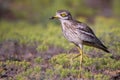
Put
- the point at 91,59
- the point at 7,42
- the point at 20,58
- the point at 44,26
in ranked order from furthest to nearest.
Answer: the point at 44,26, the point at 7,42, the point at 20,58, the point at 91,59

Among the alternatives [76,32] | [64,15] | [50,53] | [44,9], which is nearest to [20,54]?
[50,53]

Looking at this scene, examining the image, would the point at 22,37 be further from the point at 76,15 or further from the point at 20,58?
the point at 76,15

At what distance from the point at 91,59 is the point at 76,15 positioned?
10.5 m

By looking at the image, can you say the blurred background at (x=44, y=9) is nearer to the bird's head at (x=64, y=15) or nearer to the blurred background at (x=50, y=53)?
the blurred background at (x=50, y=53)

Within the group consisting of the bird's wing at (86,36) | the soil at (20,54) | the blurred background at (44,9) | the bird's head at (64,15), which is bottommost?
the blurred background at (44,9)

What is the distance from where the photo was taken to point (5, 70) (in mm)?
11453

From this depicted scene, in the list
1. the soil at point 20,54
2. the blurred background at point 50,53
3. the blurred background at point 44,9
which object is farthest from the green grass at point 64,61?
the blurred background at point 44,9

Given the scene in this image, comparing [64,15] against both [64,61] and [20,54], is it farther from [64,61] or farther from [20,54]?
[20,54]

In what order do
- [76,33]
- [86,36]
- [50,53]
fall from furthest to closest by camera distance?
[50,53] < [86,36] < [76,33]

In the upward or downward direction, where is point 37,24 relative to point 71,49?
downward

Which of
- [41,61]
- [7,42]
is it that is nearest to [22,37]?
[7,42]

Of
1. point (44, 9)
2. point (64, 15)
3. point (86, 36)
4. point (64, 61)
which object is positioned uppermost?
point (64, 15)

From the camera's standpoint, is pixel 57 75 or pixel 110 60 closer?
pixel 57 75

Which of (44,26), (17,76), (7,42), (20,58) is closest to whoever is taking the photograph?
(17,76)
